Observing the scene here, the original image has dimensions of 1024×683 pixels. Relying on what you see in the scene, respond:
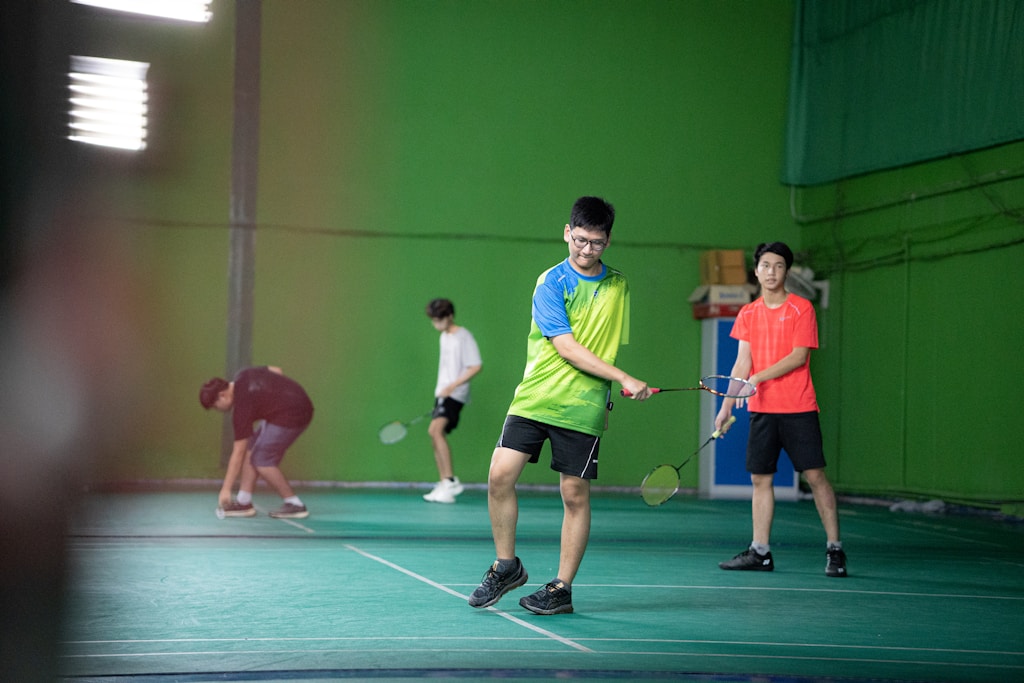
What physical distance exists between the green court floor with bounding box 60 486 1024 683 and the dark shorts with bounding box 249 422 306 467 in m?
0.48

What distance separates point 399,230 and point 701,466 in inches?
184

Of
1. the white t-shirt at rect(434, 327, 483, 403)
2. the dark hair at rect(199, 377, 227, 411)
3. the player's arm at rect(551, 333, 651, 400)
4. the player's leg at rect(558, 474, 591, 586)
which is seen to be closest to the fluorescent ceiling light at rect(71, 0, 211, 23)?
the white t-shirt at rect(434, 327, 483, 403)

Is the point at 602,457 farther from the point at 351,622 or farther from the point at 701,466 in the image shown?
the point at 351,622

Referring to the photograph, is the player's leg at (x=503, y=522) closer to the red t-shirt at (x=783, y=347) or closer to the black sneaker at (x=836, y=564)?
the red t-shirt at (x=783, y=347)

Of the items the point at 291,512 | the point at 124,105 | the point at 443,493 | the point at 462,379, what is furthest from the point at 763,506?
the point at 124,105

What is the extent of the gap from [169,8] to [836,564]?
32.8 ft

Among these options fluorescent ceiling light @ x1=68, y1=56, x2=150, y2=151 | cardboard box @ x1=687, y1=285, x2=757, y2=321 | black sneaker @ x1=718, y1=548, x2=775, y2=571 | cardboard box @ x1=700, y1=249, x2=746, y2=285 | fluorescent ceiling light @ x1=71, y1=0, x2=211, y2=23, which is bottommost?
black sneaker @ x1=718, y1=548, x2=775, y2=571

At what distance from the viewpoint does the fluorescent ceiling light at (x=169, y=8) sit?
13.0 meters

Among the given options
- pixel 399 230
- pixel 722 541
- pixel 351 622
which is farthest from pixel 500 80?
pixel 351 622

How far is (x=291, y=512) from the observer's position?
9672 millimetres

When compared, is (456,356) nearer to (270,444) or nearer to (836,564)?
(270,444)

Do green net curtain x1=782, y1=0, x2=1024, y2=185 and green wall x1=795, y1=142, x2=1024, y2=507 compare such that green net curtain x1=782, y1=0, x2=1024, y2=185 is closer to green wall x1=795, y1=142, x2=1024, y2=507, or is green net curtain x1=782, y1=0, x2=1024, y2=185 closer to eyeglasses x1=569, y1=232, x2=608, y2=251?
green wall x1=795, y1=142, x2=1024, y2=507

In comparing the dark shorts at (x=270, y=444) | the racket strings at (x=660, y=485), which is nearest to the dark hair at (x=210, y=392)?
the dark shorts at (x=270, y=444)

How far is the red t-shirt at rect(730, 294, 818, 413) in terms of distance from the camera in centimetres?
672
